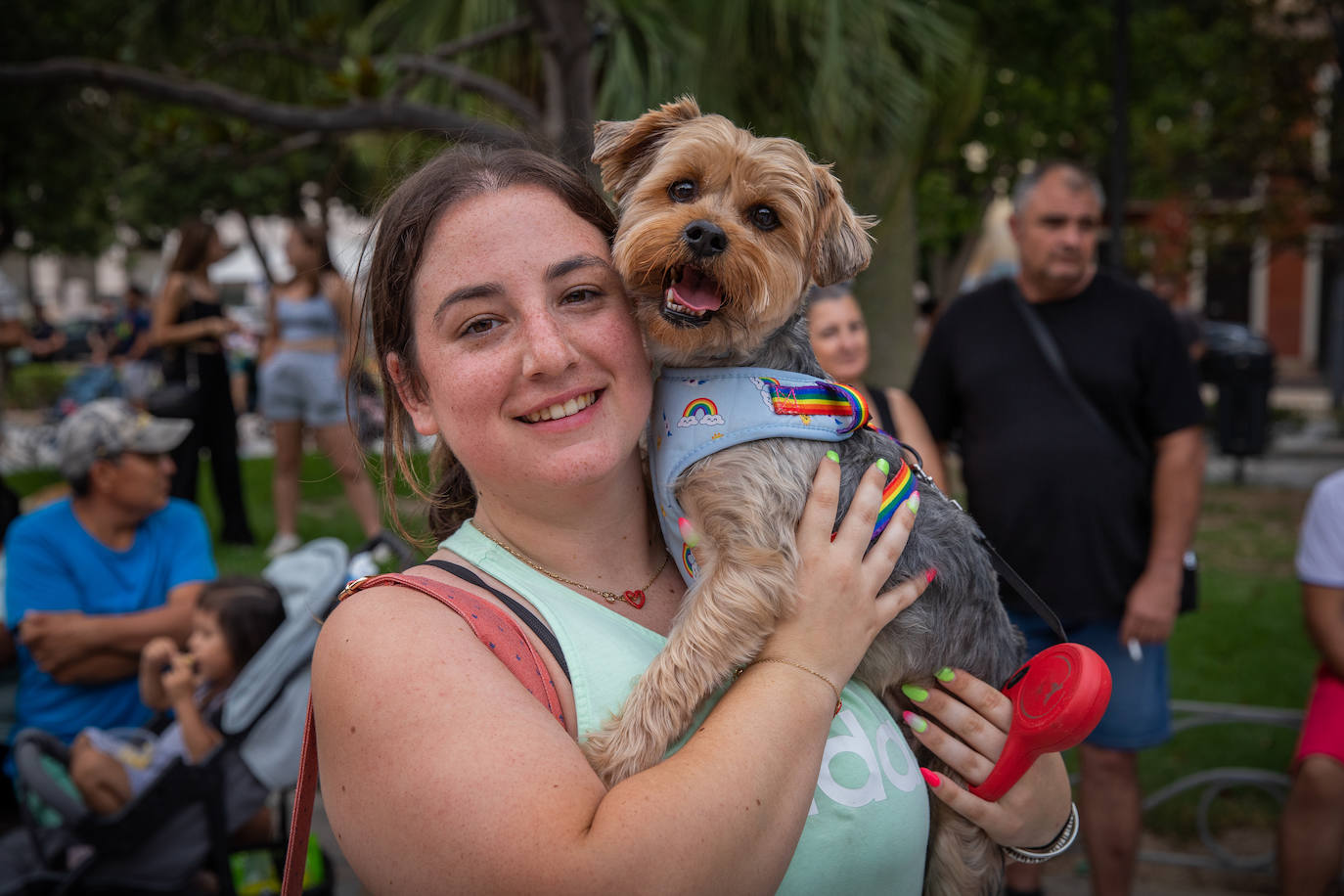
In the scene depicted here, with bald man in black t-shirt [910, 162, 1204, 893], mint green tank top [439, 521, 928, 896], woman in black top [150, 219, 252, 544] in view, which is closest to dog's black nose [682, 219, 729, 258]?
mint green tank top [439, 521, 928, 896]

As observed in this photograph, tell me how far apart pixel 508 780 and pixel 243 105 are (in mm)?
4150

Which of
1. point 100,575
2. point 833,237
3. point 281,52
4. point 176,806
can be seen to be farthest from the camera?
point 281,52

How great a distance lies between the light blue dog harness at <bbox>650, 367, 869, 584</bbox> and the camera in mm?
1978

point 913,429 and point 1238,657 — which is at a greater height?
point 913,429

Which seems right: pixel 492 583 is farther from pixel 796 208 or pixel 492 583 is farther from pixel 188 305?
pixel 188 305

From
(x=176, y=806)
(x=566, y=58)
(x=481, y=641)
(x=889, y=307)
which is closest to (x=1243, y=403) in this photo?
(x=889, y=307)

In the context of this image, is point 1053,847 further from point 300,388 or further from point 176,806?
point 300,388

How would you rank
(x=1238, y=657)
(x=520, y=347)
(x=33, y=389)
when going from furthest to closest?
(x=33, y=389)
(x=1238, y=657)
(x=520, y=347)

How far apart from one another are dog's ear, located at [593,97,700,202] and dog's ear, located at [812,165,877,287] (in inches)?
12.8

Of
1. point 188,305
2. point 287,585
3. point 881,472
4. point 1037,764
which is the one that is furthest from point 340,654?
point 188,305

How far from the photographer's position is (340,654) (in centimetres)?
148

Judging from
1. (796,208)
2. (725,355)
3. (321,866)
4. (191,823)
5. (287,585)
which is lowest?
(321,866)

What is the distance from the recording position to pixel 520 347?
1.64 m

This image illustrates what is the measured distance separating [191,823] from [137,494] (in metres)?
1.48
